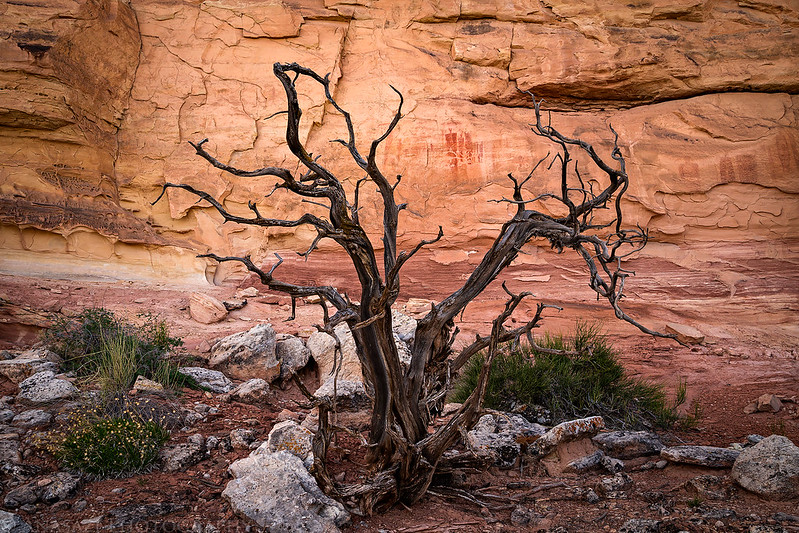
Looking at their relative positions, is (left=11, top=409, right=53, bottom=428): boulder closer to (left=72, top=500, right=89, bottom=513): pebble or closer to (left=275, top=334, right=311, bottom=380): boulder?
(left=72, top=500, right=89, bottom=513): pebble

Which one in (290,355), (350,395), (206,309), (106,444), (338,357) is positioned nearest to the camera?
(106,444)

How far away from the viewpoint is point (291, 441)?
3.96m

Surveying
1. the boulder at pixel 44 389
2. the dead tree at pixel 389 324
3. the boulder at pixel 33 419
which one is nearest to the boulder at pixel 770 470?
the dead tree at pixel 389 324

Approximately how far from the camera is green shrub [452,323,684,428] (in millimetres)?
5660

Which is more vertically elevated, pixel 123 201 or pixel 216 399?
pixel 123 201

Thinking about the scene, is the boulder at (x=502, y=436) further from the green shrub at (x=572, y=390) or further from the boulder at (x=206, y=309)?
the boulder at (x=206, y=309)

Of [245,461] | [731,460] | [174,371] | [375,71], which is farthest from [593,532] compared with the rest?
[375,71]

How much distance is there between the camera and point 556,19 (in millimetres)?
11391

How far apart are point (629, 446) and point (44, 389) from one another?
4.98 metres

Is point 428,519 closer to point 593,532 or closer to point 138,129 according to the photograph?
point 593,532

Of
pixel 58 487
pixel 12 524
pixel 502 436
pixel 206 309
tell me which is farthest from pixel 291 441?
pixel 206 309

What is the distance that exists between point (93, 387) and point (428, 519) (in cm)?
349

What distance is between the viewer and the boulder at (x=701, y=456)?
4172mm

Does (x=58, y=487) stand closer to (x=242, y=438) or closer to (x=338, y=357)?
(x=242, y=438)
